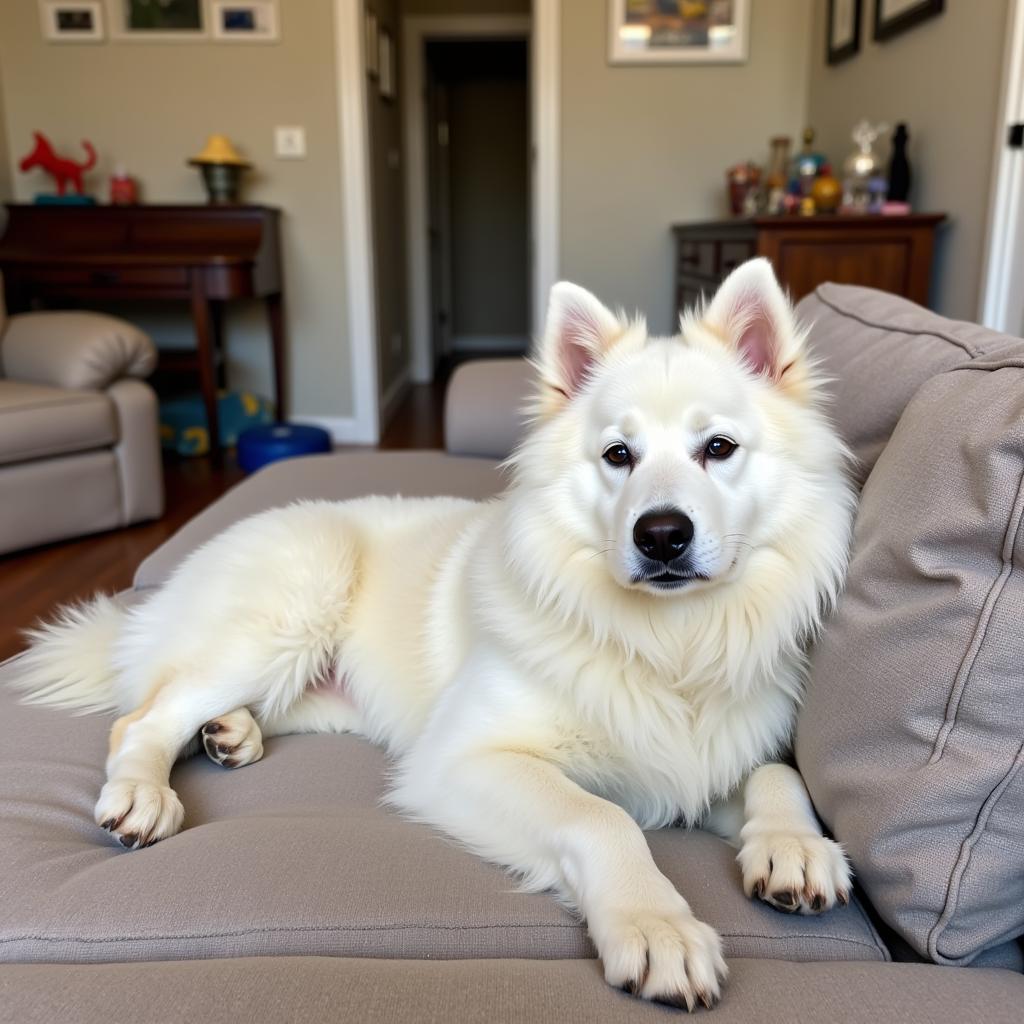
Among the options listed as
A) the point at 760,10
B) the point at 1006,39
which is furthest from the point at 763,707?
the point at 760,10

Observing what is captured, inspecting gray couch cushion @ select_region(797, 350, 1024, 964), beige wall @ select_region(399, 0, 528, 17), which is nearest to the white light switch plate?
beige wall @ select_region(399, 0, 528, 17)

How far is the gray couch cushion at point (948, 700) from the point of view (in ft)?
2.75

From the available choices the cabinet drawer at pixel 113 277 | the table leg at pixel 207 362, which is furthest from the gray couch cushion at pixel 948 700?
the cabinet drawer at pixel 113 277

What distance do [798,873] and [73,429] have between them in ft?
10.5

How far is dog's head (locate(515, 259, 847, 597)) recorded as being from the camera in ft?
3.55

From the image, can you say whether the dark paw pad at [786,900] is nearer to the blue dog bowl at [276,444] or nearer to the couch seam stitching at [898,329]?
the couch seam stitching at [898,329]

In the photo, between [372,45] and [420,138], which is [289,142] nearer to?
[372,45]

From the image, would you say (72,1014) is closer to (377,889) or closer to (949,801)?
(377,889)

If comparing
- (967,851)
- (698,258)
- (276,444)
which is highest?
(698,258)

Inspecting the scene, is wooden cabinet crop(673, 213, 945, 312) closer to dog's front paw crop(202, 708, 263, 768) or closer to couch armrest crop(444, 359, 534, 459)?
couch armrest crop(444, 359, 534, 459)

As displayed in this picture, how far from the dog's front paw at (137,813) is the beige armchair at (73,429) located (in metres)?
2.47

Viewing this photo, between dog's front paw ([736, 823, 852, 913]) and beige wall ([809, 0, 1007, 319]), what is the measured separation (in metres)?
2.65

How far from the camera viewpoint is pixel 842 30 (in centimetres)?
425

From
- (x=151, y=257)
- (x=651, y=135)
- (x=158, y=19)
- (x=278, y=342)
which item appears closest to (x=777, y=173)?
(x=651, y=135)
